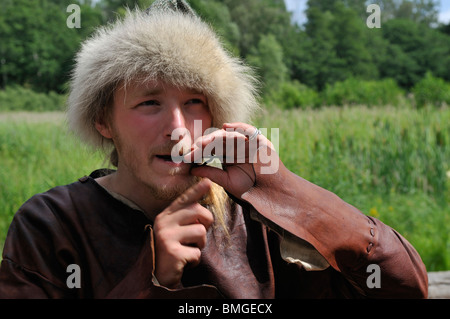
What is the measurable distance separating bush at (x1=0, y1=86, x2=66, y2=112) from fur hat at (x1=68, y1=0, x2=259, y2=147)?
1878 centimetres

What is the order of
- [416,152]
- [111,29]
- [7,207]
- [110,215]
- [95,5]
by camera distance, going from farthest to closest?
[95,5] → [416,152] → [7,207] → [111,29] → [110,215]

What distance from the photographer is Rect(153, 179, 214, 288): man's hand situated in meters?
1.49

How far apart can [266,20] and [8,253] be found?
4369cm

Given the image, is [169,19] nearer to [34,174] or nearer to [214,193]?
[214,193]

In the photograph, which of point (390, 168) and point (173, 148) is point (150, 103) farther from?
point (390, 168)

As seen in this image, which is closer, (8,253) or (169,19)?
(8,253)

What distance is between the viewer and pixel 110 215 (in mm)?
1746

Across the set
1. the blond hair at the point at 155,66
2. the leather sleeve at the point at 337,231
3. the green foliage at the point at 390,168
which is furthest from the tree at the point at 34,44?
the leather sleeve at the point at 337,231

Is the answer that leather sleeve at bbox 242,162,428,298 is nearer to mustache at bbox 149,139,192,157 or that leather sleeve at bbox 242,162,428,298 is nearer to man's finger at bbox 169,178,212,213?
man's finger at bbox 169,178,212,213

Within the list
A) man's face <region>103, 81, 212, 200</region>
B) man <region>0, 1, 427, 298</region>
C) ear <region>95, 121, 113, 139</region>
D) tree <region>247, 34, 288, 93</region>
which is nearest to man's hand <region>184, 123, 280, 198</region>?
man <region>0, 1, 427, 298</region>

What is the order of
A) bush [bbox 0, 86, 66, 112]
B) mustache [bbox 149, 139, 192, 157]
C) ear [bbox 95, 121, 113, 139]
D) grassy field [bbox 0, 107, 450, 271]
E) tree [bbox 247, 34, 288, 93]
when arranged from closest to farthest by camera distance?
mustache [bbox 149, 139, 192, 157] < ear [bbox 95, 121, 113, 139] < grassy field [bbox 0, 107, 450, 271] < bush [bbox 0, 86, 66, 112] < tree [bbox 247, 34, 288, 93]

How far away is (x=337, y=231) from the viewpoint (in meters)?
1.58

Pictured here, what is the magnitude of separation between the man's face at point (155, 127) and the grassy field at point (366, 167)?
7.77 ft

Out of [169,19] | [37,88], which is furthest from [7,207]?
[37,88]
